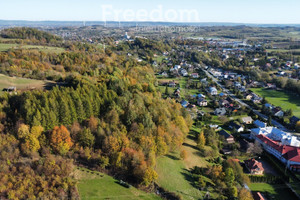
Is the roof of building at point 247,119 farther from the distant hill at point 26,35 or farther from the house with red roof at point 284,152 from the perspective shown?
the distant hill at point 26,35

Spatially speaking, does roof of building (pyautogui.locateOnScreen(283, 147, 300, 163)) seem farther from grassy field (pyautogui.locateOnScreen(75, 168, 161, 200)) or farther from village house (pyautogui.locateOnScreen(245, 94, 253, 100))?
village house (pyautogui.locateOnScreen(245, 94, 253, 100))

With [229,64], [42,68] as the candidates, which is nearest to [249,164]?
[42,68]

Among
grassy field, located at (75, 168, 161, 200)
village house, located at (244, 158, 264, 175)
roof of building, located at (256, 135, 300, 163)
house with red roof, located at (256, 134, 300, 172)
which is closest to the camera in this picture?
grassy field, located at (75, 168, 161, 200)

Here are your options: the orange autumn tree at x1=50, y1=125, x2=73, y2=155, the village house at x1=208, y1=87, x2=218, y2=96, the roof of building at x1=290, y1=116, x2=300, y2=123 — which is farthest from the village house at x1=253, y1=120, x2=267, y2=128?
the orange autumn tree at x1=50, y1=125, x2=73, y2=155

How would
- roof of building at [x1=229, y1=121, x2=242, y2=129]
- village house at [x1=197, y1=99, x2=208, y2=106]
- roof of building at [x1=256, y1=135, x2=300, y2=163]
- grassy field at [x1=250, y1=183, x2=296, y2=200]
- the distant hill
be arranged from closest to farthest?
1. grassy field at [x1=250, y1=183, x2=296, y2=200]
2. roof of building at [x1=256, y1=135, x2=300, y2=163]
3. roof of building at [x1=229, y1=121, x2=242, y2=129]
4. village house at [x1=197, y1=99, x2=208, y2=106]
5. the distant hill

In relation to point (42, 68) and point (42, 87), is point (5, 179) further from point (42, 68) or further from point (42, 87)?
point (42, 68)

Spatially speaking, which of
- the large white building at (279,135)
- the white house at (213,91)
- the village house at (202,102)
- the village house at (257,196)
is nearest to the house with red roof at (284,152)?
the large white building at (279,135)

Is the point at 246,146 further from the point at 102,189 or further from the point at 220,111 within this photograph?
the point at 102,189

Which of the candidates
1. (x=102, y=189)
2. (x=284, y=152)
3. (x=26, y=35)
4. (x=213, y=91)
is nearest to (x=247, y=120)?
(x=284, y=152)
